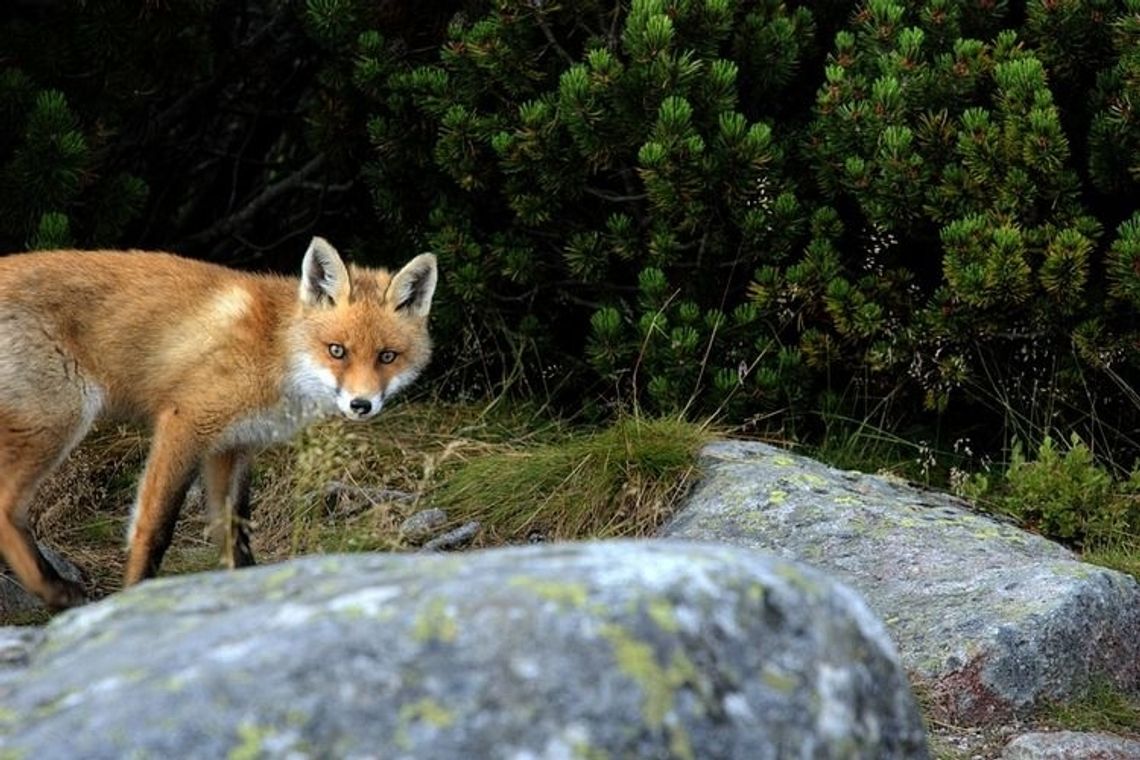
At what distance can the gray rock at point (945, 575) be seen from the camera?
470cm

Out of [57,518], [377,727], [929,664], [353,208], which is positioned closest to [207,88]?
[353,208]

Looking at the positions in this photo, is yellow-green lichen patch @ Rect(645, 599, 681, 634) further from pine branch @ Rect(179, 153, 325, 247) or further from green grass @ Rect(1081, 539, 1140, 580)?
pine branch @ Rect(179, 153, 325, 247)

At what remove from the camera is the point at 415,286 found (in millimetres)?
5738

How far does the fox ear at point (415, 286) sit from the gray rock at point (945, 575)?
126cm

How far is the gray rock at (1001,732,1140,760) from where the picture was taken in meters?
4.30

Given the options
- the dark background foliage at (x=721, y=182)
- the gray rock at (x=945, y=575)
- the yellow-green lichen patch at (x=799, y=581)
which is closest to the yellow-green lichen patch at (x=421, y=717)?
the yellow-green lichen patch at (x=799, y=581)

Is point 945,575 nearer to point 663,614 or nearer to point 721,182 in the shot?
point 721,182

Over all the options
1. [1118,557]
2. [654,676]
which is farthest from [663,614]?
[1118,557]

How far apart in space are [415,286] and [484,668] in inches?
149

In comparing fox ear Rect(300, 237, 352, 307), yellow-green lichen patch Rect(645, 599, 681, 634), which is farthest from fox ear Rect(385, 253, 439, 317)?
yellow-green lichen patch Rect(645, 599, 681, 634)

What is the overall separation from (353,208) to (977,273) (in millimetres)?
3371

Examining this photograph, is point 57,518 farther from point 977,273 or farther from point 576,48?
point 977,273

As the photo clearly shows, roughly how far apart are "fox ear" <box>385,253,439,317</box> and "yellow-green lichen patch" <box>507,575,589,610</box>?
3.56 metres

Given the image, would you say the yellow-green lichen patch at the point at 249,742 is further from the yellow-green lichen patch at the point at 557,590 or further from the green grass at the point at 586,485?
the green grass at the point at 586,485
